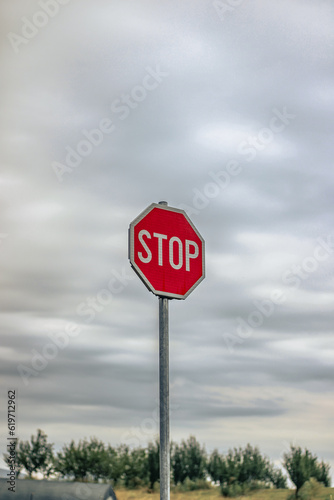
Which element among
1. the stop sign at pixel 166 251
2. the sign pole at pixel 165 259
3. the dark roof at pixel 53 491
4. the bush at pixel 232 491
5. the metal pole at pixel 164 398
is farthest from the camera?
the bush at pixel 232 491

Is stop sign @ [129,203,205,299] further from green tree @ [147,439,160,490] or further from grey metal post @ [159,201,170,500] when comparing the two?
green tree @ [147,439,160,490]

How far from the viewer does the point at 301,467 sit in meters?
49.0

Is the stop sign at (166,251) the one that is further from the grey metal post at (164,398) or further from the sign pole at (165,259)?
the grey metal post at (164,398)

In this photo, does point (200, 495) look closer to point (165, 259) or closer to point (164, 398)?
point (164, 398)

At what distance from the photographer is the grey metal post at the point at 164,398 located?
7.79 m

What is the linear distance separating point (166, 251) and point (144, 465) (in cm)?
5225

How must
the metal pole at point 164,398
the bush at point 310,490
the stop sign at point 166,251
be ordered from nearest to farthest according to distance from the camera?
the metal pole at point 164,398, the stop sign at point 166,251, the bush at point 310,490

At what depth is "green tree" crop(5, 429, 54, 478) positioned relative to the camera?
5759cm

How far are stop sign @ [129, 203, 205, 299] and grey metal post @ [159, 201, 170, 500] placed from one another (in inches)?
11.3

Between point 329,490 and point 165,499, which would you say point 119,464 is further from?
point 165,499

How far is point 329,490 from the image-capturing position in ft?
160

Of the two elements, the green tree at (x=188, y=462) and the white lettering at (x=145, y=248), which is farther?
the green tree at (x=188, y=462)

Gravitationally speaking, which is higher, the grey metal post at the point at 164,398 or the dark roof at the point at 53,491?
the grey metal post at the point at 164,398

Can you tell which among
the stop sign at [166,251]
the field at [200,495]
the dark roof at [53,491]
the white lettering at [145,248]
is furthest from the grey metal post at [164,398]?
the field at [200,495]
